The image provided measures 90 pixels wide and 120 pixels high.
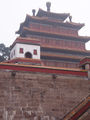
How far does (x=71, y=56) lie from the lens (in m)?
27.8

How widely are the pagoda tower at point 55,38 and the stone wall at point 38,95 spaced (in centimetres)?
762

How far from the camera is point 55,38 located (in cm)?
2872

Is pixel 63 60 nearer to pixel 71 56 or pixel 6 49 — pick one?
pixel 71 56

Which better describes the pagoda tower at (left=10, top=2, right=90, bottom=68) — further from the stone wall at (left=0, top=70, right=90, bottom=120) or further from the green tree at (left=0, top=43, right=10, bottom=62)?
the green tree at (left=0, top=43, right=10, bottom=62)

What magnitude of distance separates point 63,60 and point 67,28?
548cm

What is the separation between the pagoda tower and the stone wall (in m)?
7.62

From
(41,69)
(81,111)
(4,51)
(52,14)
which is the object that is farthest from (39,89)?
(4,51)

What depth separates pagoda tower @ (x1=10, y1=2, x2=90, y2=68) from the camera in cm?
2669

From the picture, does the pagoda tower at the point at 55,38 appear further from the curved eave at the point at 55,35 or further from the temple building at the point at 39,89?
the temple building at the point at 39,89

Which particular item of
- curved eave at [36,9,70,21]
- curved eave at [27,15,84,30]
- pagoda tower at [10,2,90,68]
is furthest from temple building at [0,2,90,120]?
curved eave at [36,9,70,21]

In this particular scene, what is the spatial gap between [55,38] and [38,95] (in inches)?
519

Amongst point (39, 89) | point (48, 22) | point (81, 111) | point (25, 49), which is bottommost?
point (81, 111)

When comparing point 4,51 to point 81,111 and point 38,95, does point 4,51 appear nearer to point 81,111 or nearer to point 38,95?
point 38,95

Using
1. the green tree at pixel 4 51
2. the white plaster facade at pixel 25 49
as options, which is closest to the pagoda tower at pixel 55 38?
the white plaster facade at pixel 25 49
